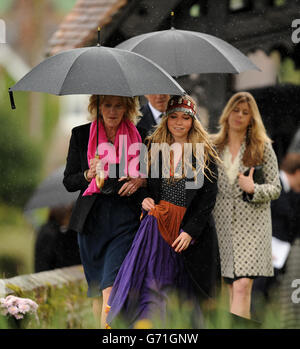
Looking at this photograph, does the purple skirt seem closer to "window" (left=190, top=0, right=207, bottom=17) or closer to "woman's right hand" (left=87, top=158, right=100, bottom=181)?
"woman's right hand" (left=87, top=158, right=100, bottom=181)

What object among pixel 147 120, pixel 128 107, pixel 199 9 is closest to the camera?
pixel 128 107

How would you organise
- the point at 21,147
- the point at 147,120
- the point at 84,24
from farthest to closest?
the point at 21,147, the point at 84,24, the point at 147,120

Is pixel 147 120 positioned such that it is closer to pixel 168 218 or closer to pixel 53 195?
pixel 168 218

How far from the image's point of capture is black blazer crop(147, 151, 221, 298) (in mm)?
6203

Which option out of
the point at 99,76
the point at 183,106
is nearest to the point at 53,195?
the point at 183,106

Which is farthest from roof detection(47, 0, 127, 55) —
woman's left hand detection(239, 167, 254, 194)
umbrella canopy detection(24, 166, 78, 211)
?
woman's left hand detection(239, 167, 254, 194)

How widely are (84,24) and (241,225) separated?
3.39 meters

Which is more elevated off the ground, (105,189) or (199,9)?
(199,9)

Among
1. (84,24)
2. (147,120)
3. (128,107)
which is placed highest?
(84,24)

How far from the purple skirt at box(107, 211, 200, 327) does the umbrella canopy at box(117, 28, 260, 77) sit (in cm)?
127

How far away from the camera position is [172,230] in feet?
20.4

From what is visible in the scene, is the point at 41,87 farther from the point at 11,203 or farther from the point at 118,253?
the point at 11,203

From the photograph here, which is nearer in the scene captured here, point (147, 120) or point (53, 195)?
point (147, 120)

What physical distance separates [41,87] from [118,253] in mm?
1209
